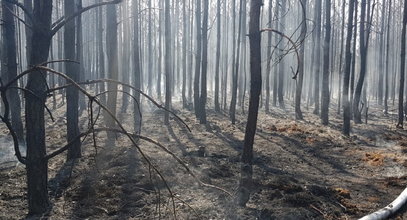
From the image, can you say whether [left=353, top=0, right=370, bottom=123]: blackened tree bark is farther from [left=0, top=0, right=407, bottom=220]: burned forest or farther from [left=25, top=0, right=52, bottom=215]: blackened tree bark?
[left=25, top=0, right=52, bottom=215]: blackened tree bark

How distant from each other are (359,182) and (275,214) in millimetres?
3359

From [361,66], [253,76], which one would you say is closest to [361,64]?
[361,66]

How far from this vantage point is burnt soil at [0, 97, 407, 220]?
621 cm

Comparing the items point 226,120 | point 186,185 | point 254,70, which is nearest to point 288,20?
point 226,120

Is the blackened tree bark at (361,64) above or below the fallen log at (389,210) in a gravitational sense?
above

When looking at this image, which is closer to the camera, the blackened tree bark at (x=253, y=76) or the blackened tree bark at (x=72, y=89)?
the blackened tree bark at (x=253, y=76)

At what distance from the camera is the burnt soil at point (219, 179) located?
20.4 feet

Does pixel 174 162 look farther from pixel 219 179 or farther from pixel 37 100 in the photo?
pixel 37 100

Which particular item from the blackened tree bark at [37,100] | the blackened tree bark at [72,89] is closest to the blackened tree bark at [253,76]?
the blackened tree bark at [72,89]

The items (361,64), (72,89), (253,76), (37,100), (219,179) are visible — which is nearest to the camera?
(37,100)

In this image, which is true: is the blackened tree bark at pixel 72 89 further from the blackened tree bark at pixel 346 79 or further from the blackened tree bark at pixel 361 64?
the blackened tree bark at pixel 361 64

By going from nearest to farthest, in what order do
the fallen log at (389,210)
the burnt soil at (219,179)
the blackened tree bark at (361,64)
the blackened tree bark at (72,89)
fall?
the fallen log at (389,210)
the burnt soil at (219,179)
the blackened tree bark at (72,89)
the blackened tree bark at (361,64)

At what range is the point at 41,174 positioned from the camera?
4.93m

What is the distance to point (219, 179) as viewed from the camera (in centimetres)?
808
